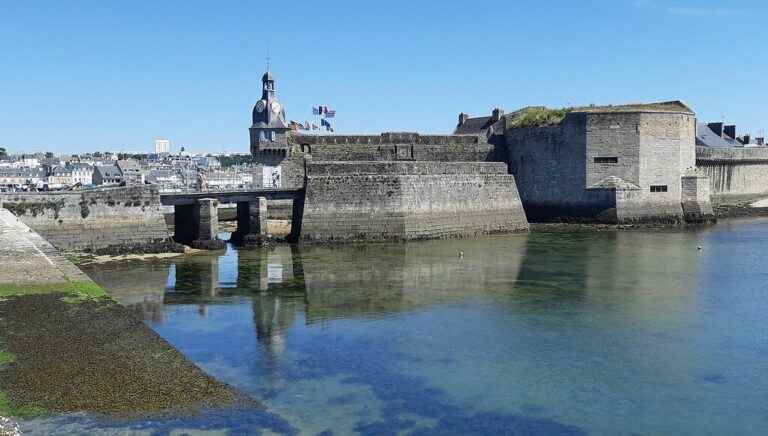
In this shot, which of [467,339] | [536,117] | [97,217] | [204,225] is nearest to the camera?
[467,339]

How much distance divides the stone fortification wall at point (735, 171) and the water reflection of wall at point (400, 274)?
1815 centimetres

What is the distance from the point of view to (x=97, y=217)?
862 inches

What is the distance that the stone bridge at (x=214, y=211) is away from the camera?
24016 millimetres

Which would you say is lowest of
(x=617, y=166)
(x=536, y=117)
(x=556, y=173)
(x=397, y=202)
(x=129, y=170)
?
(x=397, y=202)

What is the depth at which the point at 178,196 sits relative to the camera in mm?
24391

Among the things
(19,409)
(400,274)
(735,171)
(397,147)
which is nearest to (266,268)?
(400,274)

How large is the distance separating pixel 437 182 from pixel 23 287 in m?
18.4

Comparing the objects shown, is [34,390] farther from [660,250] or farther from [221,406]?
[660,250]

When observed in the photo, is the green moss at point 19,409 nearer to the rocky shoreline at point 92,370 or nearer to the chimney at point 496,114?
the rocky shoreline at point 92,370

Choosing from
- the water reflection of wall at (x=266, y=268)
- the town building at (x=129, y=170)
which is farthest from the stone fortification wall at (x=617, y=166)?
the town building at (x=129, y=170)

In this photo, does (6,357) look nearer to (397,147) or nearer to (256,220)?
(256,220)

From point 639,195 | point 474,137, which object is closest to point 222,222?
point 474,137

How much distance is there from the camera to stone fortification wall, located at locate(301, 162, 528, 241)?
2541cm

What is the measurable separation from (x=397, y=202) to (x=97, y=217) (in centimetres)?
1024
